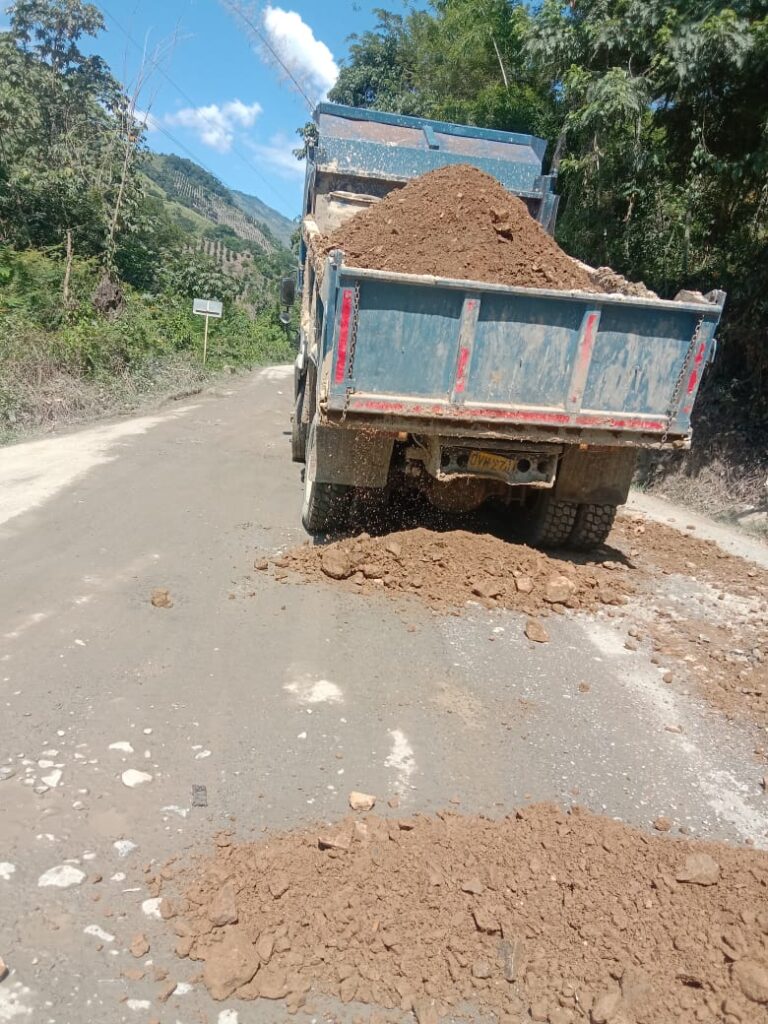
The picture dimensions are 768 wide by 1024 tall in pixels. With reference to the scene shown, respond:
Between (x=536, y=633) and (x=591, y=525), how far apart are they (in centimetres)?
149

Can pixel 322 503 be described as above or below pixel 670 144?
below

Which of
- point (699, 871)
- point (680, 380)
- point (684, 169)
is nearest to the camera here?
point (699, 871)

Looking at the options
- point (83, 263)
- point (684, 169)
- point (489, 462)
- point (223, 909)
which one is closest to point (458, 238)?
point (489, 462)

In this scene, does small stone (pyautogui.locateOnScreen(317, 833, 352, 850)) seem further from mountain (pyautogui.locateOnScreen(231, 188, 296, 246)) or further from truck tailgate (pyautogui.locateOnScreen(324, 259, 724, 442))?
mountain (pyautogui.locateOnScreen(231, 188, 296, 246))

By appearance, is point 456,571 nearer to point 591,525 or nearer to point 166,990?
point 591,525

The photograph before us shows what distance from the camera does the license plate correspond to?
15.8 feet

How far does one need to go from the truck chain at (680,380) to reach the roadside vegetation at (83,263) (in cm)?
728

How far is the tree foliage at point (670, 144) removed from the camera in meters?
7.79

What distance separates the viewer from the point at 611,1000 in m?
2.05

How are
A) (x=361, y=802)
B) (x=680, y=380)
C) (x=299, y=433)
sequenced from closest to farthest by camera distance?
(x=361, y=802)
(x=680, y=380)
(x=299, y=433)

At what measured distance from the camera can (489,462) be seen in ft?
15.9

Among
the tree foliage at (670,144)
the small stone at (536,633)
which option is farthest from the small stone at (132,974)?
the tree foliage at (670,144)

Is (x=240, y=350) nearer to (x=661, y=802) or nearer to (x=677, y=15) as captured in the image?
(x=677, y=15)

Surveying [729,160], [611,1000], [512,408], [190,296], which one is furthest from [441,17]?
[611,1000]
